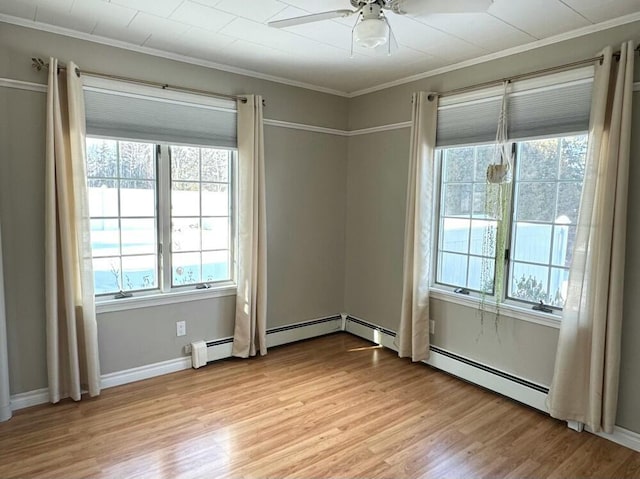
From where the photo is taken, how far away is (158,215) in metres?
3.48

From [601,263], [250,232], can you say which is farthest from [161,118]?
[601,263]

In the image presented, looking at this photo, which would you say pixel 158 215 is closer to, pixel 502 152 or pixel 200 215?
pixel 200 215

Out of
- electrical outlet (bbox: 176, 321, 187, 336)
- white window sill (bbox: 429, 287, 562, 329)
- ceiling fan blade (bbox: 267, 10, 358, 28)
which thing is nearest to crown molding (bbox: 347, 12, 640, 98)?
ceiling fan blade (bbox: 267, 10, 358, 28)

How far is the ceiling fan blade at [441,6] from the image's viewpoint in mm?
1913

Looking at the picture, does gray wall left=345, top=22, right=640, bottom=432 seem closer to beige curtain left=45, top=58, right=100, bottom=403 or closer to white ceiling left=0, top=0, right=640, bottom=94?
white ceiling left=0, top=0, right=640, bottom=94

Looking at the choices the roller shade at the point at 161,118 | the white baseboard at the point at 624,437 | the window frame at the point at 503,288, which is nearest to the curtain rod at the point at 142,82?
the roller shade at the point at 161,118

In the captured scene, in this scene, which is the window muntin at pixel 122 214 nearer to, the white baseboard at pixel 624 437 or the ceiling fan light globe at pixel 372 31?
the ceiling fan light globe at pixel 372 31

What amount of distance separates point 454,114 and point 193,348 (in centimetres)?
292

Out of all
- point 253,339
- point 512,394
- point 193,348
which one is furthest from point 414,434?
point 193,348

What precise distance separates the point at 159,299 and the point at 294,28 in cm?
229

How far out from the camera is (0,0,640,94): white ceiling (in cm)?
246

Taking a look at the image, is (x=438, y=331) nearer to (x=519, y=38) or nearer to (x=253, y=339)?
(x=253, y=339)

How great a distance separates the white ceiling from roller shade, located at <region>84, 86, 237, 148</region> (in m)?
0.36

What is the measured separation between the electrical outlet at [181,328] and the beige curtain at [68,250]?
0.66 metres
